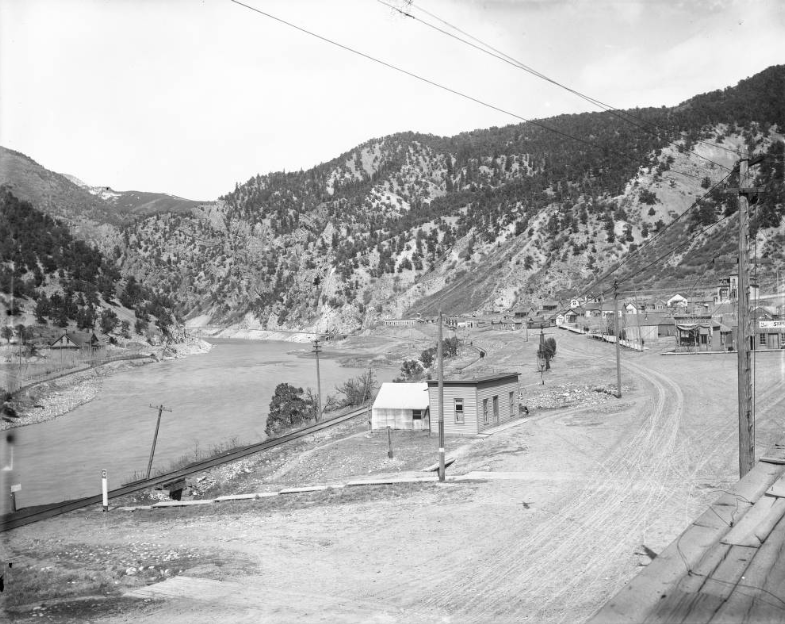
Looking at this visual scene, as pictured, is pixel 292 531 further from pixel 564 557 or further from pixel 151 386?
pixel 151 386

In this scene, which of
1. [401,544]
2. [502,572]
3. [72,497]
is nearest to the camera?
[502,572]

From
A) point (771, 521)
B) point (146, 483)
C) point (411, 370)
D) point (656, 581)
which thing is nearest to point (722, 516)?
point (771, 521)

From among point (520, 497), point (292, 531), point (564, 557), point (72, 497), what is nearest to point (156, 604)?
point (292, 531)

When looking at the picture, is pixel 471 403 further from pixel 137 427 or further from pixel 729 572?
pixel 137 427

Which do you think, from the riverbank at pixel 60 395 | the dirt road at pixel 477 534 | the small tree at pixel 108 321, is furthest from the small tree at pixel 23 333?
the dirt road at pixel 477 534

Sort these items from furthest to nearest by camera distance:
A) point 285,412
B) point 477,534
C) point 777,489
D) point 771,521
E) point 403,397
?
point 285,412 < point 403,397 < point 477,534 < point 777,489 < point 771,521
